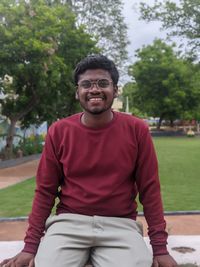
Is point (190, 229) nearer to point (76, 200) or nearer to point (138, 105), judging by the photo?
point (76, 200)

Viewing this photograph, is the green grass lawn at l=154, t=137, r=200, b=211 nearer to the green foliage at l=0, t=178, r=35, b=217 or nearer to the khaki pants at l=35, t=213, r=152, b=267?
the green foliage at l=0, t=178, r=35, b=217

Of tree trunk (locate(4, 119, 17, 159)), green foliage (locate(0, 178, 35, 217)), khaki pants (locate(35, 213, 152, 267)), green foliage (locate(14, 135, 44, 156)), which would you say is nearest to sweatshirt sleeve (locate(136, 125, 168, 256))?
khaki pants (locate(35, 213, 152, 267))

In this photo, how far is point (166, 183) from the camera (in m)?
9.54

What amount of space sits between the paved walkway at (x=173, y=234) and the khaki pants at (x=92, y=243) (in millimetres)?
689

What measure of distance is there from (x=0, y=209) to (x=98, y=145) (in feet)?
16.0

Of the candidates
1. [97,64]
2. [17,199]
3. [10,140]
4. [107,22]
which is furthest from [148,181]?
[107,22]

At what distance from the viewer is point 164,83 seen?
34.6m

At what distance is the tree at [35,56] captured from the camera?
13.1 metres

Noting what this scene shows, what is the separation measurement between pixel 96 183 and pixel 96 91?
50cm

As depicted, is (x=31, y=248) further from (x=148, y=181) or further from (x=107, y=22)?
(x=107, y=22)

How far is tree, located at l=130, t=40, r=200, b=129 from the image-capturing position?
3497 cm

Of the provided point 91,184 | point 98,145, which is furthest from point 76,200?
point 98,145

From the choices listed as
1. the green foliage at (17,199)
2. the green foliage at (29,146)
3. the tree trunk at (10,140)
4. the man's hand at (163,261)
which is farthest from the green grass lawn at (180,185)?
the green foliage at (29,146)

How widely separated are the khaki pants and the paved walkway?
69cm
